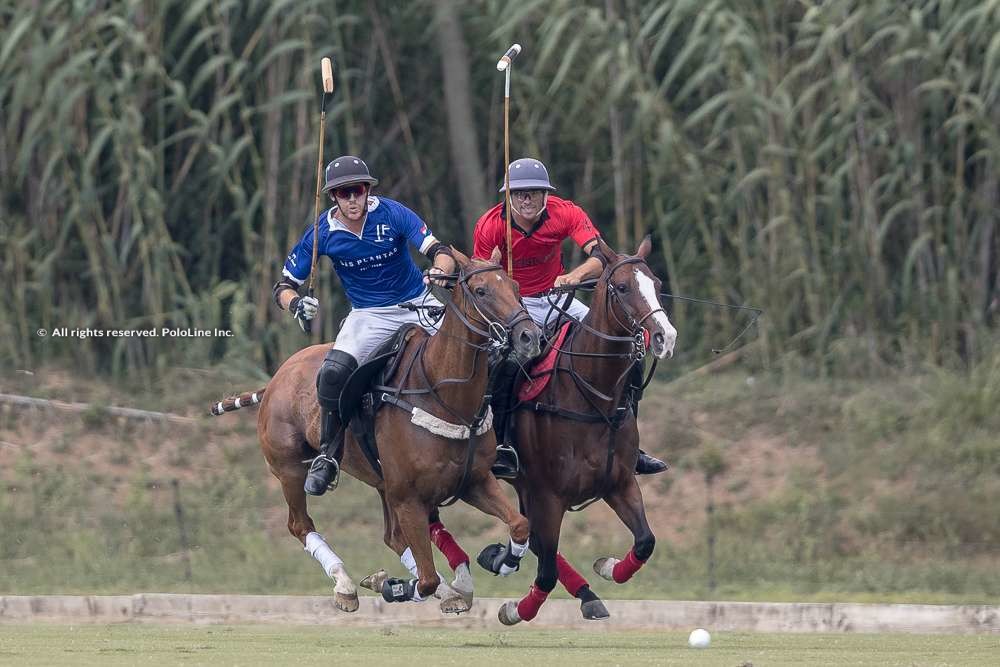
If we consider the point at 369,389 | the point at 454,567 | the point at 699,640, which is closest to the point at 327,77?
the point at 369,389

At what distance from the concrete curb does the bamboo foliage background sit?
3937 mm

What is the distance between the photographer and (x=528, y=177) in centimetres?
1002

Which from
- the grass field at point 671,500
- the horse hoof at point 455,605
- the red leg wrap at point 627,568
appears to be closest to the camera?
the horse hoof at point 455,605

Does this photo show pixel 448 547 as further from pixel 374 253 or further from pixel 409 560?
pixel 374 253

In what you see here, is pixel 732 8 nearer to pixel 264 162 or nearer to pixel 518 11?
pixel 518 11

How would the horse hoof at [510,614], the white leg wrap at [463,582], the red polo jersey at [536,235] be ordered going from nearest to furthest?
the white leg wrap at [463,582] → the red polo jersey at [536,235] → the horse hoof at [510,614]

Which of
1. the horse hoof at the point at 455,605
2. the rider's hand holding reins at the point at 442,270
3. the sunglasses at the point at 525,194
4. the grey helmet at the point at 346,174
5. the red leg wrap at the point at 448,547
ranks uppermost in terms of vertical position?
the grey helmet at the point at 346,174

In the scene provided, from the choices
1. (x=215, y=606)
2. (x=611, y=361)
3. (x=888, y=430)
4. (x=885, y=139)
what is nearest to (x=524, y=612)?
(x=611, y=361)

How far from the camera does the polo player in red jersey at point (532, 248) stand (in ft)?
32.5

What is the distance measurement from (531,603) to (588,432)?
→ 1.14 meters

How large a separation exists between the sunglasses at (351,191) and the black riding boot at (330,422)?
31.9 inches

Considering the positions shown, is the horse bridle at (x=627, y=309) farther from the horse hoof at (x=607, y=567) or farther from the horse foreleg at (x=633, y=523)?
the horse hoof at (x=607, y=567)

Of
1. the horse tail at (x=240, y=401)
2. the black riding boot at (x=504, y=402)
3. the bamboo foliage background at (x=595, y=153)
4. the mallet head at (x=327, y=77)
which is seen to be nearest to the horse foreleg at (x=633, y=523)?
the black riding boot at (x=504, y=402)

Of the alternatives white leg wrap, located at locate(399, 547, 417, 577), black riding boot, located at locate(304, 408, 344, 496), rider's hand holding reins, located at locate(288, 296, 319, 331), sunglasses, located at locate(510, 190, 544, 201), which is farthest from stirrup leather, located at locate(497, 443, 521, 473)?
sunglasses, located at locate(510, 190, 544, 201)
